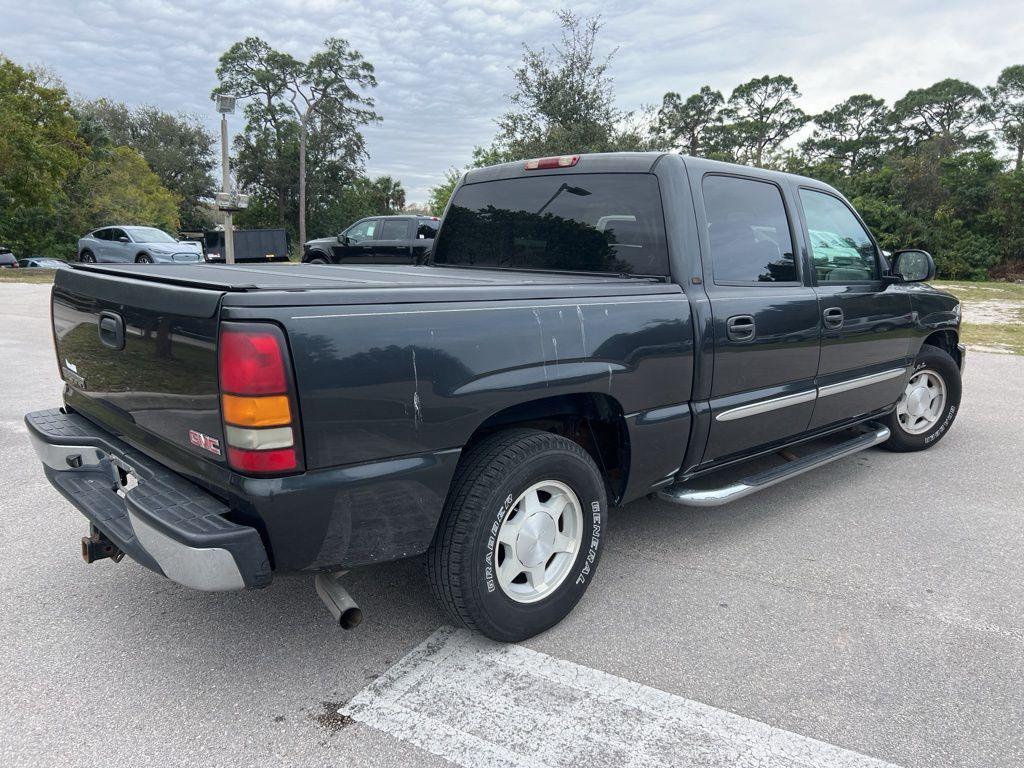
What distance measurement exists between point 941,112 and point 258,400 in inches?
2178

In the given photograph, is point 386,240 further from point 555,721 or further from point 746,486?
point 555,721

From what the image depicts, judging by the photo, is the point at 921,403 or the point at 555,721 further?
the point at 921,403

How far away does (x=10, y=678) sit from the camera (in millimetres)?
2359

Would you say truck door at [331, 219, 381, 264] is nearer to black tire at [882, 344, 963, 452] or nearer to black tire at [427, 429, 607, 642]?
black tire at [882, 344, 963, 452]

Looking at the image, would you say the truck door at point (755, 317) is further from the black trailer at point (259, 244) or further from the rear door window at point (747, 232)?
the black trailer at point (259, 244)

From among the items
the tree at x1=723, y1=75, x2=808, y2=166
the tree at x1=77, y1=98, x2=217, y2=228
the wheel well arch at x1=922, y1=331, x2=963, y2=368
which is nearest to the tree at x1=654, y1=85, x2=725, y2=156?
the tree at x1=723, y1=75, x2=808, y2=166

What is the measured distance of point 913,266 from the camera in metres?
4.44

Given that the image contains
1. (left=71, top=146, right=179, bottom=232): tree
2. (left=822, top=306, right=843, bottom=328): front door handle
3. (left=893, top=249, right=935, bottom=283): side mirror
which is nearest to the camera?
(left=822, top=306, right=843, bottom=328): front door handle

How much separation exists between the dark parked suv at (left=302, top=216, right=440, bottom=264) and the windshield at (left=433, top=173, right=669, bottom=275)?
42.4ft

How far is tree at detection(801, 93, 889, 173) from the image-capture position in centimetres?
4897

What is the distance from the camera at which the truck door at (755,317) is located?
3.22m

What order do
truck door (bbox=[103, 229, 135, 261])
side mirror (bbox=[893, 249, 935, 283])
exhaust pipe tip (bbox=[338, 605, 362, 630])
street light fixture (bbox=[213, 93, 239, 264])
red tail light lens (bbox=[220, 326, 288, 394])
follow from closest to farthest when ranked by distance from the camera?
red tail light lens (bbox=[220, 326, 288, 394]) → exhaust pipe tip (bbox=[338, 605, 362, 630]) → side mirror (bbox=[893, 249, 935, 283]) → street light fixture (bbox=[213, 93, 239, 264]) → truck door (bbox=[103, 229, 135, 261])

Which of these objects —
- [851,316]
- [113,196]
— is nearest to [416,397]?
[851,316]

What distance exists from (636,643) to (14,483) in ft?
12.4
